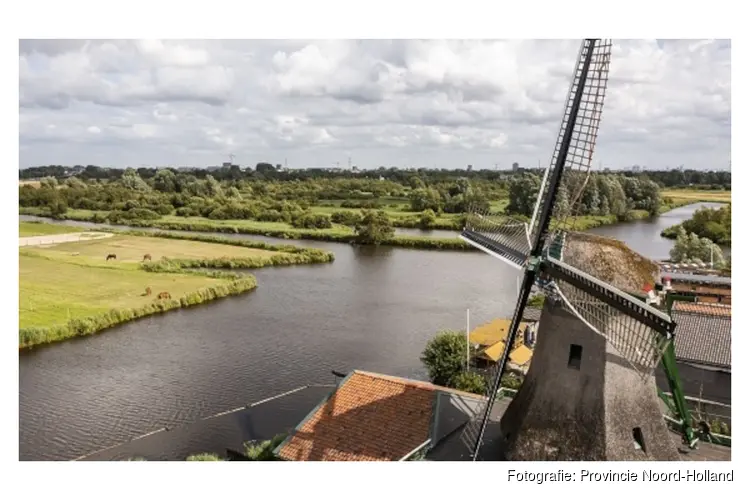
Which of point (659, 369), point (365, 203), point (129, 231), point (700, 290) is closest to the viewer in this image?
point (659, 369)

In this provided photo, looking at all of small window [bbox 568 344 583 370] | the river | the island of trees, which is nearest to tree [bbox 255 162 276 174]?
the island of trees

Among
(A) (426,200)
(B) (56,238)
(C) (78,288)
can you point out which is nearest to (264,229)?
(B) (56,238)

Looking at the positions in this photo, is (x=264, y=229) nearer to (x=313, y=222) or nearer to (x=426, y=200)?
(x=313, y=222)

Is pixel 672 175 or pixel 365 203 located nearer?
pixel 672 175

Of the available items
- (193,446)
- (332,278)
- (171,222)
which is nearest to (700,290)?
(193,446)

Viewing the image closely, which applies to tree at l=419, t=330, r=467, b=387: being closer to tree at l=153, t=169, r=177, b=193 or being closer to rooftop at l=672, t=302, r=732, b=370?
rooftop at l=672, t=302, r=732, b=370

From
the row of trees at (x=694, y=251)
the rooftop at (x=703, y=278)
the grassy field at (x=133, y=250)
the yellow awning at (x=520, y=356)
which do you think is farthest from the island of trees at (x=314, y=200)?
the yellow awning at (x=520, y=356)

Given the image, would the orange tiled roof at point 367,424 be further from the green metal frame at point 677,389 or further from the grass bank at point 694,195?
the grass bank at point 694,195

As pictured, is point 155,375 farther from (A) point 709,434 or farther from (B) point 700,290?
(B) point 700,290
